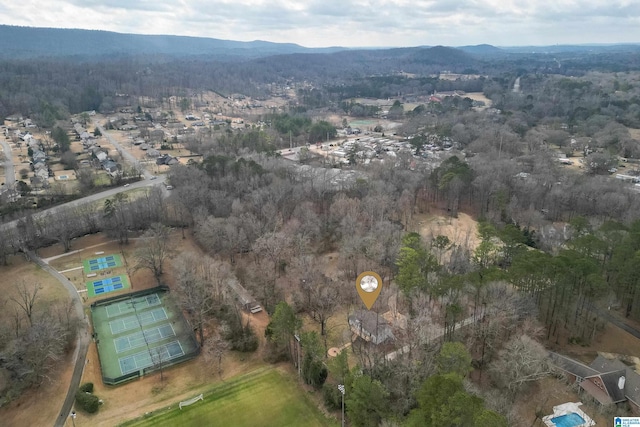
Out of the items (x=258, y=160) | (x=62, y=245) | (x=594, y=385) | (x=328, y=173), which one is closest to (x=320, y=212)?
(x=328, y=173)

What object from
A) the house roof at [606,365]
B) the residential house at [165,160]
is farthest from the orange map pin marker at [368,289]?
the residential house at [165,160]

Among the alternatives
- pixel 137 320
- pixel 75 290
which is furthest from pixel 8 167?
pixel 137 320

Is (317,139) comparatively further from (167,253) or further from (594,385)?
(594,385)

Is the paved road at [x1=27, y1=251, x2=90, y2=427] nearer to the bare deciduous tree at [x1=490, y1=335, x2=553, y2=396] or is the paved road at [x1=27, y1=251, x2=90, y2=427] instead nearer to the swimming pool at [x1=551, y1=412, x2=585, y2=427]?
the bare deciduous tree at [x1=490, y1=335, x2=553, y2=396]

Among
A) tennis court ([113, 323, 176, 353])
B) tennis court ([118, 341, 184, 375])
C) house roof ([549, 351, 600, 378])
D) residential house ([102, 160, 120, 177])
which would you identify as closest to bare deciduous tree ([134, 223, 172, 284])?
tennis court ([113, 323, 176, 353])

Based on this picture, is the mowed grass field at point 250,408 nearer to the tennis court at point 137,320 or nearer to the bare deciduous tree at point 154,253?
the tennis court at point 137,320

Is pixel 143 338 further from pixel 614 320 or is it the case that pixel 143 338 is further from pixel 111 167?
pixel 111 167
